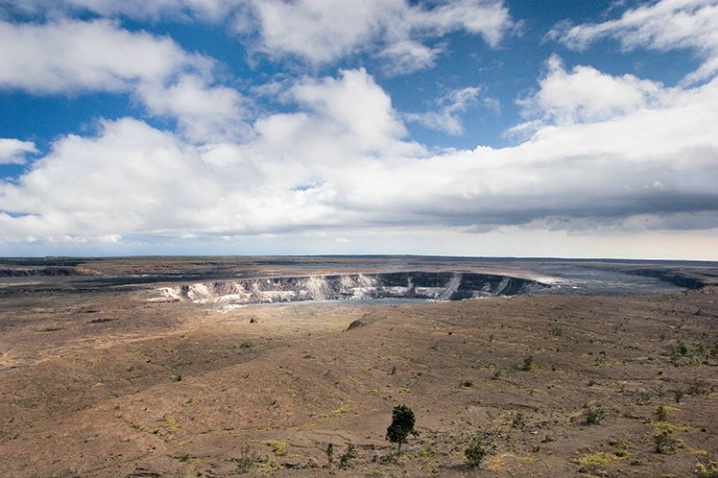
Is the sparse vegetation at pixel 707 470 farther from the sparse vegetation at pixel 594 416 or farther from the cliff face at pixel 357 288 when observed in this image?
the cliff face at pixel 357 288

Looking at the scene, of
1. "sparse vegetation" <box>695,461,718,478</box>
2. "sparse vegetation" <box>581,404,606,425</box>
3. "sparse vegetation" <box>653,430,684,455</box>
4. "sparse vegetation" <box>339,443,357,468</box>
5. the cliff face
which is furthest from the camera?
the cliff face

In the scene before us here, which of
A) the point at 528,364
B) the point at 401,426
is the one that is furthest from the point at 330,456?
the point at 528,364

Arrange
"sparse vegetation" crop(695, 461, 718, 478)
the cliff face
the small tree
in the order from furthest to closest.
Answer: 1. the cliff face
2. the small tree
3. "sparse vegetation" crop(695, 461, 718, 478)

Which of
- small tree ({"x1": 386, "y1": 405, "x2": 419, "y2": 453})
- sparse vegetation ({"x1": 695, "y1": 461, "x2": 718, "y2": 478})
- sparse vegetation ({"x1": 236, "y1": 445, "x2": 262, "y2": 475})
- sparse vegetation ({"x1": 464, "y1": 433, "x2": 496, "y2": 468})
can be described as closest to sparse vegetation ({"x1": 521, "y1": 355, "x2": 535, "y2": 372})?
sparse vegetation ({"x1": 464, "y1": 433, "x2": 496, "y2": 468})

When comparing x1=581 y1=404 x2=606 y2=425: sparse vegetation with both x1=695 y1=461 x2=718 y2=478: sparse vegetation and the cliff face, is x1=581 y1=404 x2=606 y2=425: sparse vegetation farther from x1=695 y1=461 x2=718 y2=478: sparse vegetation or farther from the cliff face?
the cliff face

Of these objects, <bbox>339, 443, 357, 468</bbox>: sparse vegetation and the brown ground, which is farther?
the brown ground

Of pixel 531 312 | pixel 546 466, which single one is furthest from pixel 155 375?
pixel 531 312
